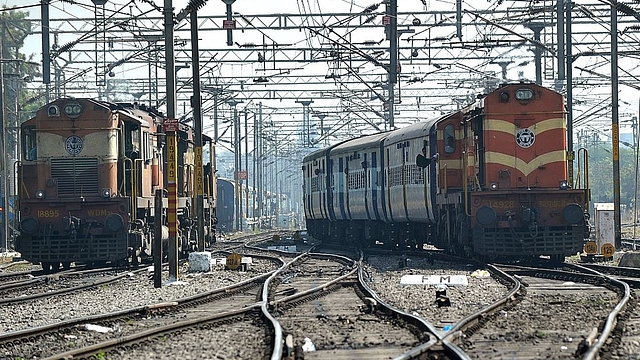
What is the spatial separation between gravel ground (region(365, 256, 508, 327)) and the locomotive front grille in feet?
21.0

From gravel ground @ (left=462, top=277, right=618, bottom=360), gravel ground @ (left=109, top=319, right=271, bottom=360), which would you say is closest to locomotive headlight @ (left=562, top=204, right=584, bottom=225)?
gravel ground @ (left=462, top=277, right=618, bottom=360)

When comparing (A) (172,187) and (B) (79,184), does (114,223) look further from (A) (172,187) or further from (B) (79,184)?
(A) (172,187)

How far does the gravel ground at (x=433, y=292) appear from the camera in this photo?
41.7ft

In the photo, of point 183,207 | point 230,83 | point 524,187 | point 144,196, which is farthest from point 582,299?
point 230,83

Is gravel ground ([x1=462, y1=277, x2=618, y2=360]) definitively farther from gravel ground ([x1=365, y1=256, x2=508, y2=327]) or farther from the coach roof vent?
the coach roof vent

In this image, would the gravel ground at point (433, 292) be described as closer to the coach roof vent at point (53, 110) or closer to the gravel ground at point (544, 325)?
the gravel ground at point (544, 325)

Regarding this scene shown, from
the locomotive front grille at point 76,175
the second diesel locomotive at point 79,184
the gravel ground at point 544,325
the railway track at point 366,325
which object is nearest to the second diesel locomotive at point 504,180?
the railway track at point 366,325

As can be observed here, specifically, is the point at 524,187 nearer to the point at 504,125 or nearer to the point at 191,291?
the point at 504,125

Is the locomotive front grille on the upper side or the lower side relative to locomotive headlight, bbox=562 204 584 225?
upper

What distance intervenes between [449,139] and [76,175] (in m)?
8.29

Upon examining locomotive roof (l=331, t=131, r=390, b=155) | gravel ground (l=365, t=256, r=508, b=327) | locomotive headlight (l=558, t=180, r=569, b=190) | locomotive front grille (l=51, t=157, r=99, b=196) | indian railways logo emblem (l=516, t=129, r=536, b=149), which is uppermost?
locomotive roof (l=331, t=131, r=390, b=155)

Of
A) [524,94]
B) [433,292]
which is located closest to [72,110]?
[524,94]

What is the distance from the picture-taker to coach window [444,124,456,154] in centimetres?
2362

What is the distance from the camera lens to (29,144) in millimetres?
23484
